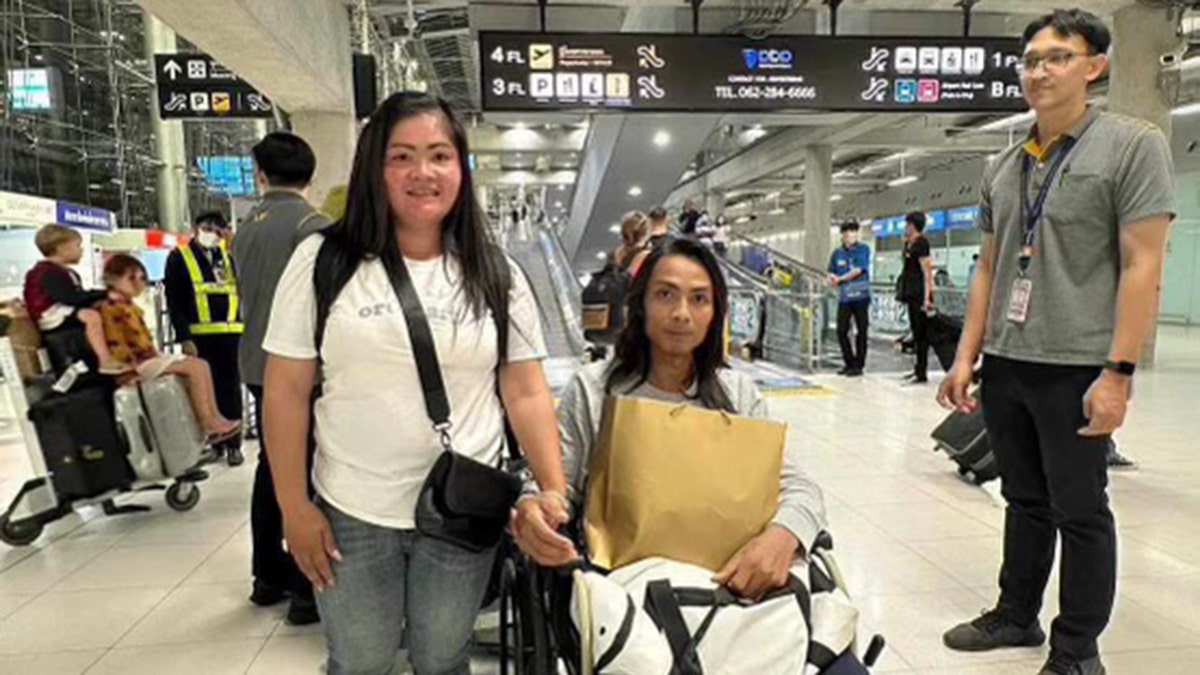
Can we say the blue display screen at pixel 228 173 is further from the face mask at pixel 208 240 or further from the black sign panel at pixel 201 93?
the face mask at pixel 208 240

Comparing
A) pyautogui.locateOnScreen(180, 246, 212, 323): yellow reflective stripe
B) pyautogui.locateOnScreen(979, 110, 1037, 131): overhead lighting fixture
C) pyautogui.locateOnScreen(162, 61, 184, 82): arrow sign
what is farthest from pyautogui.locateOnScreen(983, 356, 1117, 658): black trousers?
pyautogui.locateOnScreen(979, 110, 1037, 131): overhead lighting fixture

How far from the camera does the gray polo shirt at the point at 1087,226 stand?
1.73 meters

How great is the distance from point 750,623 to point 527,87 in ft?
15.9

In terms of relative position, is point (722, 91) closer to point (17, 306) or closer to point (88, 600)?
point (17, 306)

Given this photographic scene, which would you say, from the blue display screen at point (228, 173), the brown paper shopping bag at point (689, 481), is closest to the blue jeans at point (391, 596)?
the brown paper shopping bag at point (689, 481)

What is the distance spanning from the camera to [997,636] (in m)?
2.16

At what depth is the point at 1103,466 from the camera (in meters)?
1.86

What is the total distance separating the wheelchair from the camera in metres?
1.25

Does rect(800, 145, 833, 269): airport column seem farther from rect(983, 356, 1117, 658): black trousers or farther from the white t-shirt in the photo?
the white t-shirt

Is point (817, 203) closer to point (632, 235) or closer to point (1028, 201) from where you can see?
point (632, 235)

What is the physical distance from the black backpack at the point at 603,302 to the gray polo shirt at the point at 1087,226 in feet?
8.47

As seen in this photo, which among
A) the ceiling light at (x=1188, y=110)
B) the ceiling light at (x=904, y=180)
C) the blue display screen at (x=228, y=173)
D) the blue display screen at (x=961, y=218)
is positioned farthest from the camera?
the ceiling light at (x=904, y=180)

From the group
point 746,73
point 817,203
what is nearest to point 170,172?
point 817,203

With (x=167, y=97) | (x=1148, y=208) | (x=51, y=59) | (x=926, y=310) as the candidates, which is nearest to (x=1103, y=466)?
(x=1148, y=208)
